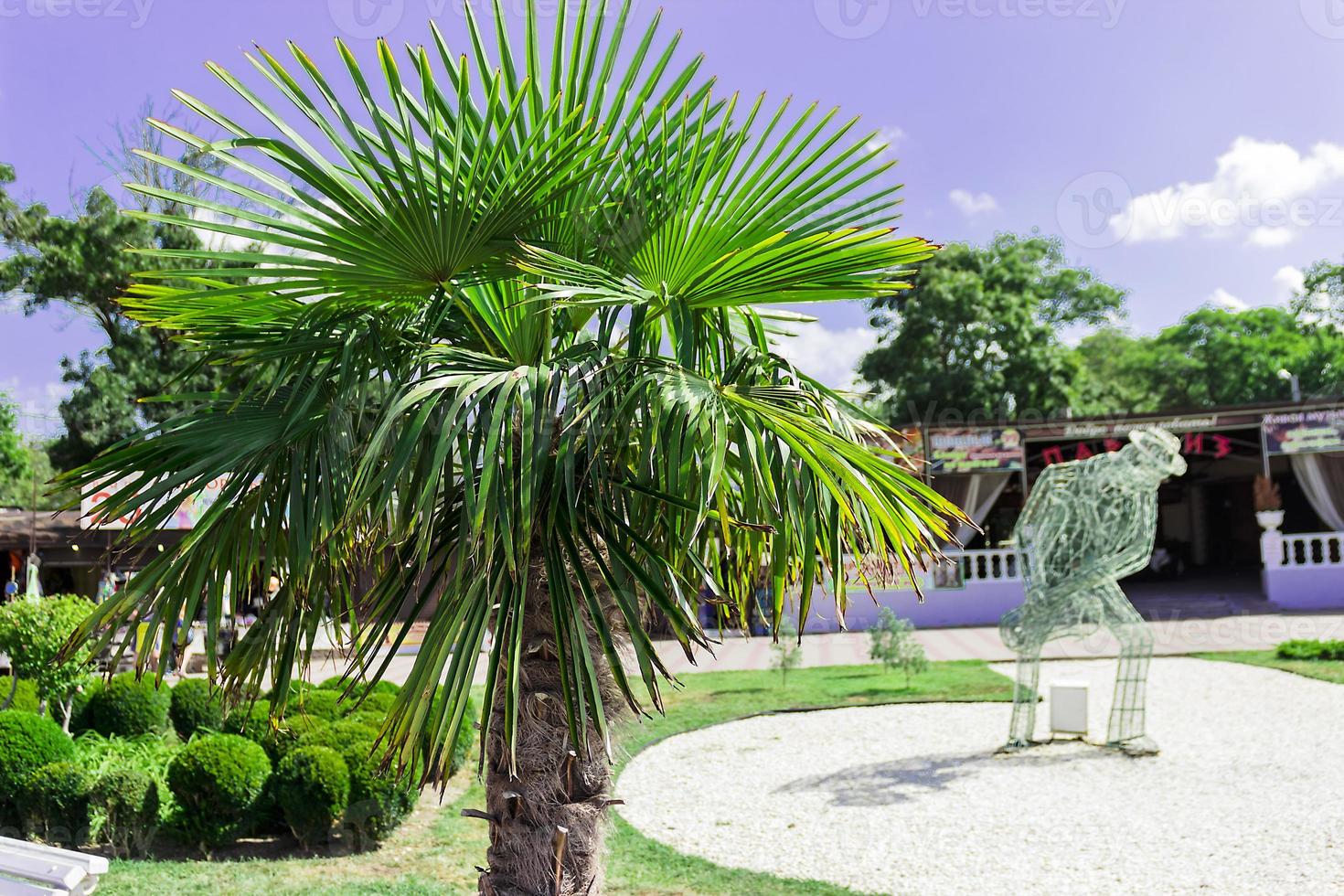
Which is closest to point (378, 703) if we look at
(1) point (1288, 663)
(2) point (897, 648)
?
(2) point (897, 648)

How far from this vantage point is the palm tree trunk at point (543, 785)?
11.5 feet

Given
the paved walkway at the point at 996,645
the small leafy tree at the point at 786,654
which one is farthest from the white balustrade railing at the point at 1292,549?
the small leafy tree at the point at 786,654

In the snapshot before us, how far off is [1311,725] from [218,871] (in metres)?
9.57

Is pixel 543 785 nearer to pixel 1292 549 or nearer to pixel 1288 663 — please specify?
pixel 1288 663

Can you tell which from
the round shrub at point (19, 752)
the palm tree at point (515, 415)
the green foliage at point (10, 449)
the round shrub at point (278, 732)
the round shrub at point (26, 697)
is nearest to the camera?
the palm tree at point (515, 415)

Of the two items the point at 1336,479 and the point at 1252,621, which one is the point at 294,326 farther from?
the point at 1336,479

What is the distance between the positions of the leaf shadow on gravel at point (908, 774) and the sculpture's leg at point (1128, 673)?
0.23m

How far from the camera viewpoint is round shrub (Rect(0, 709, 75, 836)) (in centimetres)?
646

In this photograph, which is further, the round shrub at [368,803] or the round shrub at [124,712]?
the round shrub at [124,712]

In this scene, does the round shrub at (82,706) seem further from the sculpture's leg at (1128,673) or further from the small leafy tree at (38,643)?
the sculpture's leg at (1128,673)

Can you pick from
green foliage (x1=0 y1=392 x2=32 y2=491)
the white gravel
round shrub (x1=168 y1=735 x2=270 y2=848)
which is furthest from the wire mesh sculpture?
green foliage (x1=0 y1=392 x2=32 y2=491)

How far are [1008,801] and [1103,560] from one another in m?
2.34

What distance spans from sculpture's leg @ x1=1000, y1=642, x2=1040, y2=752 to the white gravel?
0.60 ft

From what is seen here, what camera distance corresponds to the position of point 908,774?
27.3 ft
